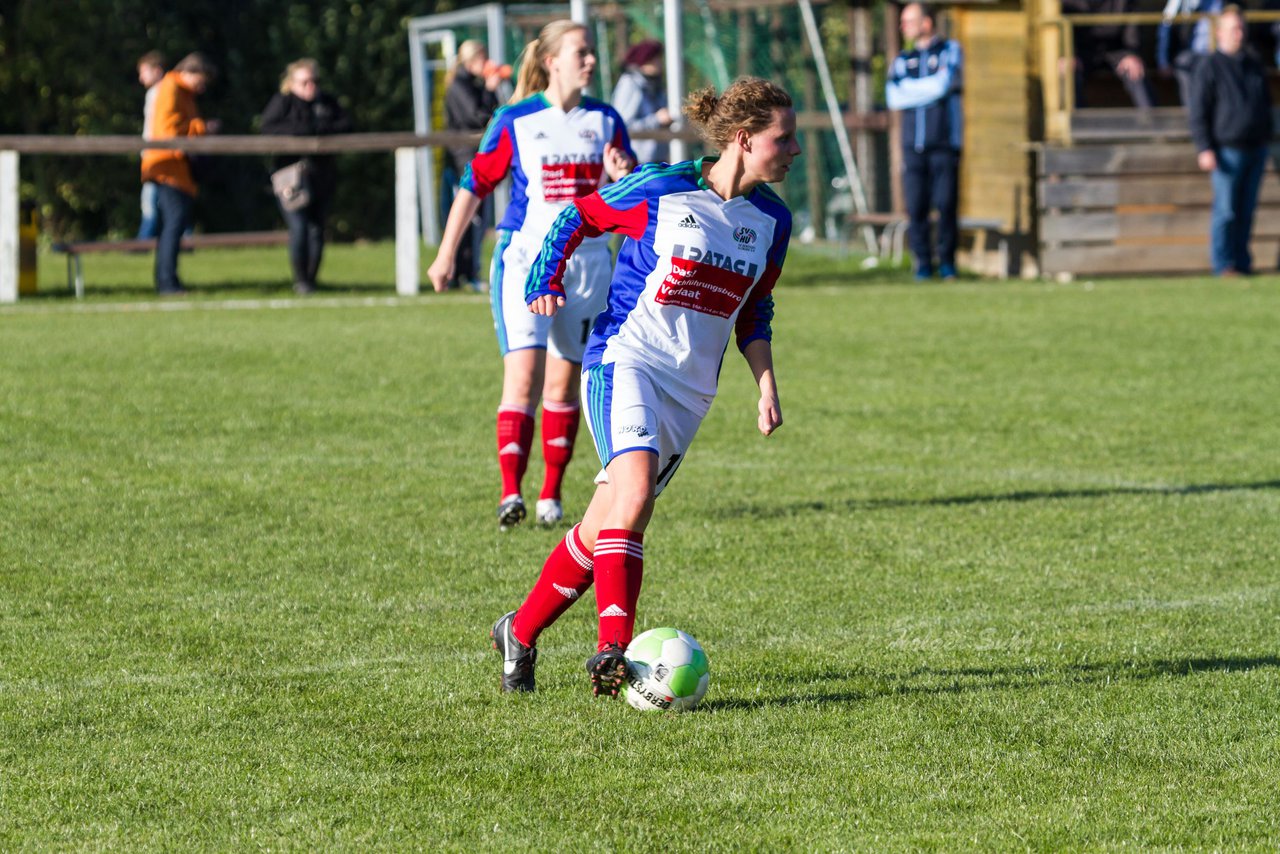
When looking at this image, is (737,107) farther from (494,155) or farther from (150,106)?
(150,106)

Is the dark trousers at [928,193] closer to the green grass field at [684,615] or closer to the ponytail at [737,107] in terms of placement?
the green grass field at [684,615]

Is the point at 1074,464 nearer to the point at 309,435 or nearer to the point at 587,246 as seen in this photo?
the point at 587,246

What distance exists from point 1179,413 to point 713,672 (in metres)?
6.09

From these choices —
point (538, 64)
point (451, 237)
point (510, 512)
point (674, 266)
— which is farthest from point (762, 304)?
point (538, 64)

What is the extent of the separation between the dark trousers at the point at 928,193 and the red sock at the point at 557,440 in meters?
10.9

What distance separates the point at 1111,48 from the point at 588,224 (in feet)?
54.1

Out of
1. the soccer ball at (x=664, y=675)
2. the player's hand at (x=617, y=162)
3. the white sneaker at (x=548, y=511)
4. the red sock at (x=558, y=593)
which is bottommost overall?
the white sneaker at (x=548, y=511)

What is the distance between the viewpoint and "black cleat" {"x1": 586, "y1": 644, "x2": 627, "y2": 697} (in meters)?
4.94

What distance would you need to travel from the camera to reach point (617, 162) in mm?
7367

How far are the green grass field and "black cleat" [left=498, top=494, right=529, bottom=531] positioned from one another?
98mm

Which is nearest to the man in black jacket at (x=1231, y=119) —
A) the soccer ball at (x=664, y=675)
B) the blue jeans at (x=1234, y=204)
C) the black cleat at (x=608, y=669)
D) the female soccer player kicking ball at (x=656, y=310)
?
the blue jeans at (x=1234, y=204)

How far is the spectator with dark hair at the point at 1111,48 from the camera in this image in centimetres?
1972

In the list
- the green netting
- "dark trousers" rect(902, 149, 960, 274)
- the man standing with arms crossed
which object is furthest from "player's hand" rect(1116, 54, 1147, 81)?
the green netting

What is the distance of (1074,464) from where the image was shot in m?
9.30
